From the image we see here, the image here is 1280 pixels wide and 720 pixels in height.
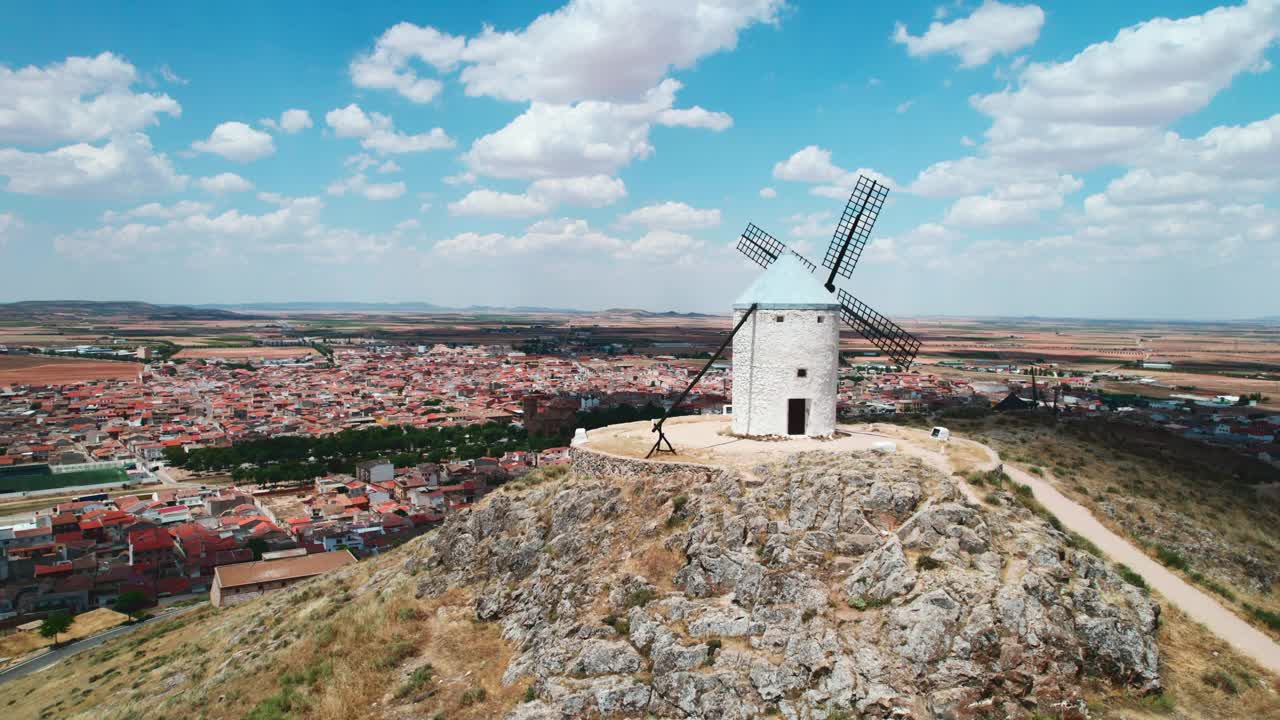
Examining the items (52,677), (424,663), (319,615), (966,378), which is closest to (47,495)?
(52,677)

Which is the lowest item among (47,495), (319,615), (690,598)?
(47,495)

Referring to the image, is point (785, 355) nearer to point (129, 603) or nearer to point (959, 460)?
point (959, 460)

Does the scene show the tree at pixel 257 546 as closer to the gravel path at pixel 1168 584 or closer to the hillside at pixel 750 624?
the hillside at pixel 750 624

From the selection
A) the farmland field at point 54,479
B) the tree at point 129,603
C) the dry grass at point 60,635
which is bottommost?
the dry grass at point 60,635

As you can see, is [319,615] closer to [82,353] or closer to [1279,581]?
[1279,581]

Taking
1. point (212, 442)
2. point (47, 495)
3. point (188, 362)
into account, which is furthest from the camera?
point (188, 362)

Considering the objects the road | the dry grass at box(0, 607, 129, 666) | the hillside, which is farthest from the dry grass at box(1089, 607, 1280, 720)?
the dry grass at box(0, 607, 129, 666)

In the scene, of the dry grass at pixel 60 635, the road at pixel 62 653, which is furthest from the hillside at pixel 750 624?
the dry grass at pixel 60 635
